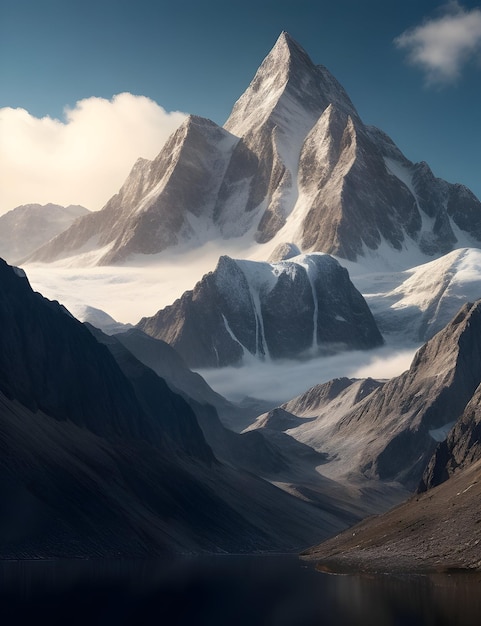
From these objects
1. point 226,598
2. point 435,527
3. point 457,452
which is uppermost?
point 457,452

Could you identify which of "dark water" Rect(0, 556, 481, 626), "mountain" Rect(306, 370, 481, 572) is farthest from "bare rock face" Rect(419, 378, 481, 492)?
"dark water" Rect(0, 556, 481, 626)

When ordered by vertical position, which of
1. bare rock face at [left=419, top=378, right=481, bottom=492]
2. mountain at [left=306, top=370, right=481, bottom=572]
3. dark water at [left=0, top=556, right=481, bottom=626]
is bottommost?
dark water at [left=0, top=556, right=481, bottom=626]

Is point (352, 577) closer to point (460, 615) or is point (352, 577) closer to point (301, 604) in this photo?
point (301, 604)

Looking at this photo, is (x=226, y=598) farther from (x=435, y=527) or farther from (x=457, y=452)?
(x=457, y=452)

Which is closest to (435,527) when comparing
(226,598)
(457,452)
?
(226,598)

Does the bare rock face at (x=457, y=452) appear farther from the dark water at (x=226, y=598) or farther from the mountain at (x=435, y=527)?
the dark water at (x=226, y=598)

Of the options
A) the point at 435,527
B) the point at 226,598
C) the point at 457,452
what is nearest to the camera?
the point at 226,598

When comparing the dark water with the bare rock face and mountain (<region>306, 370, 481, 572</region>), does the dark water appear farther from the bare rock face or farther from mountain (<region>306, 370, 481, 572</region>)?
the bare rock face

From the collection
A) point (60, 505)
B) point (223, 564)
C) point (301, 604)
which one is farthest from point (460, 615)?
point (60, 505)

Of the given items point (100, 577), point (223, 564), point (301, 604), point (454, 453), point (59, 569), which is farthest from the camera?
point (454, 453)
